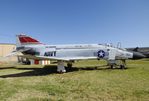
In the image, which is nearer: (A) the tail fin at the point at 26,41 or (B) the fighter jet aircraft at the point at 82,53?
(B) the fighter jet aircraft at the point at 82,53

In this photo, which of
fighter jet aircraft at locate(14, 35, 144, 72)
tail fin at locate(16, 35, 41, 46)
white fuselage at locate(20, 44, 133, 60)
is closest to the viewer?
fighter jet aircraft at locate(14, 35, 144, 72)

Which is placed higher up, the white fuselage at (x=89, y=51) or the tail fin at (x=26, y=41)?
the tail fin at (x=26, y=41)

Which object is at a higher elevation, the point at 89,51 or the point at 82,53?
the point at 89,51

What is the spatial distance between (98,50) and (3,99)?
43.3ft

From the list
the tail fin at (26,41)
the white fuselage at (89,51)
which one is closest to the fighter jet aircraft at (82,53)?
the white fuselage at (89,51)

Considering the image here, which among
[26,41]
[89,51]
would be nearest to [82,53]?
[89,51]

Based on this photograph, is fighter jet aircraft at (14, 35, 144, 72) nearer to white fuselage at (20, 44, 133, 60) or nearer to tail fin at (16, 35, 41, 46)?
white fuselage at (20, 44, 133, 60)

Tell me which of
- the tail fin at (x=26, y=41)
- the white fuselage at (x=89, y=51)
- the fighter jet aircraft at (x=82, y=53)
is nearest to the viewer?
the fighter jet aircraft at (x=82, y=53)

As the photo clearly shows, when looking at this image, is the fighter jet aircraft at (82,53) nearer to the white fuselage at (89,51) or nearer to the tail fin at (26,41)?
the white fuselage at (89,51)

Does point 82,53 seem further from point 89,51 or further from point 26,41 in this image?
point 26,41

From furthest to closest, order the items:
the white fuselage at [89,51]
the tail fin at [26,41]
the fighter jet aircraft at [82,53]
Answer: the tail fin at [26,41], the white fuselage at [89,51], the fighter jet aircraft at [82,53]

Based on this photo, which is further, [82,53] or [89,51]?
[82,53]

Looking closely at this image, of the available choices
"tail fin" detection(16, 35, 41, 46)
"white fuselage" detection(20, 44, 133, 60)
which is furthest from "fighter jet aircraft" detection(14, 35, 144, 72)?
"tail fin" detection(16, 35, 41, 46)

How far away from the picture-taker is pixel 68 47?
71.1 ft
